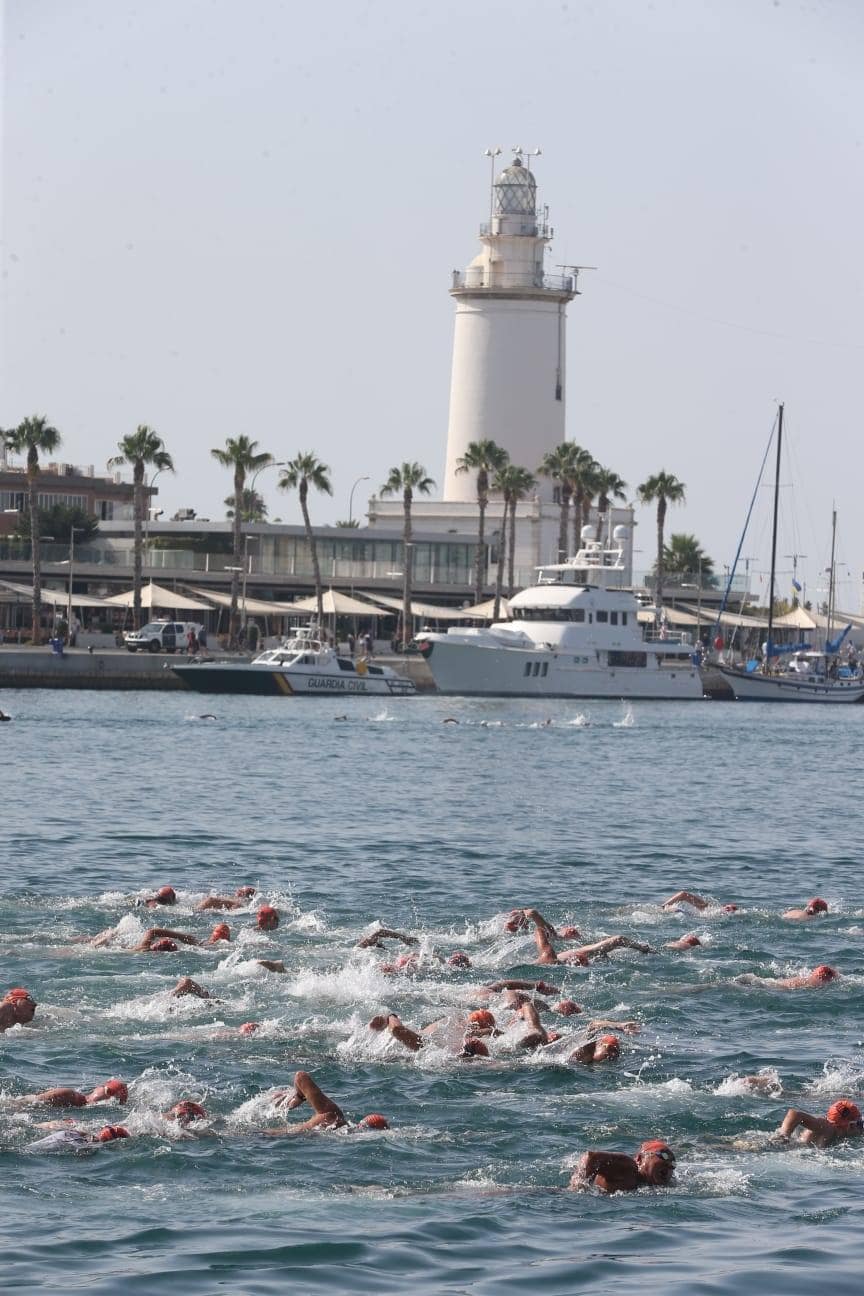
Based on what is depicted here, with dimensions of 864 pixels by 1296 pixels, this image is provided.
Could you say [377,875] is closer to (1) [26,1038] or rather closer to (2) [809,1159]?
(1) [26,1038]

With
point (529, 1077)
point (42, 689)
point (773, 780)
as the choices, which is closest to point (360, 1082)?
point (529, 1077)

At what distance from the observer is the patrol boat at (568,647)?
3428 inches

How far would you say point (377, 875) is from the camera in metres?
30.9

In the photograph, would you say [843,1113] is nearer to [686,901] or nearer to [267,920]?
[267,920]

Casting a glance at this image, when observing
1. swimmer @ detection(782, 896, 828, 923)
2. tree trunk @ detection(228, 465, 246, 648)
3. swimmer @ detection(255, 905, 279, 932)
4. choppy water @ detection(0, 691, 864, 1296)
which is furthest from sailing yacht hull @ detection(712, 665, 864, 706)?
swimmer @ detection(255, 905, 279, 932)

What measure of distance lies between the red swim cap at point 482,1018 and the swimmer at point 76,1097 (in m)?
3.74

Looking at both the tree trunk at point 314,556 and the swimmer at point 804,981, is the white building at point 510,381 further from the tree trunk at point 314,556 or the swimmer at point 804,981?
the swimmer at point 804,981

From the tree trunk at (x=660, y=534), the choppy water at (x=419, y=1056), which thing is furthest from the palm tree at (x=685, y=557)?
the choppy water at (x=419, y=1056)

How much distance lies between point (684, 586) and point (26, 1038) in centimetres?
9655

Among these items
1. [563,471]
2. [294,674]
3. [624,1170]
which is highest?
[563,471]

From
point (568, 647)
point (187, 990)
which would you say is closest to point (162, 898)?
point (187, 990)

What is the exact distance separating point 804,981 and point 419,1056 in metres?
5.46

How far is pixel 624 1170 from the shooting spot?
1467 centimetres

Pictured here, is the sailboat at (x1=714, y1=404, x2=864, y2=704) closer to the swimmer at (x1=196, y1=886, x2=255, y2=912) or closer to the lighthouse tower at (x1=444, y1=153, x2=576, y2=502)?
the lighthouse tower at (x1=444, y1=153, x2=576, y2=502)
